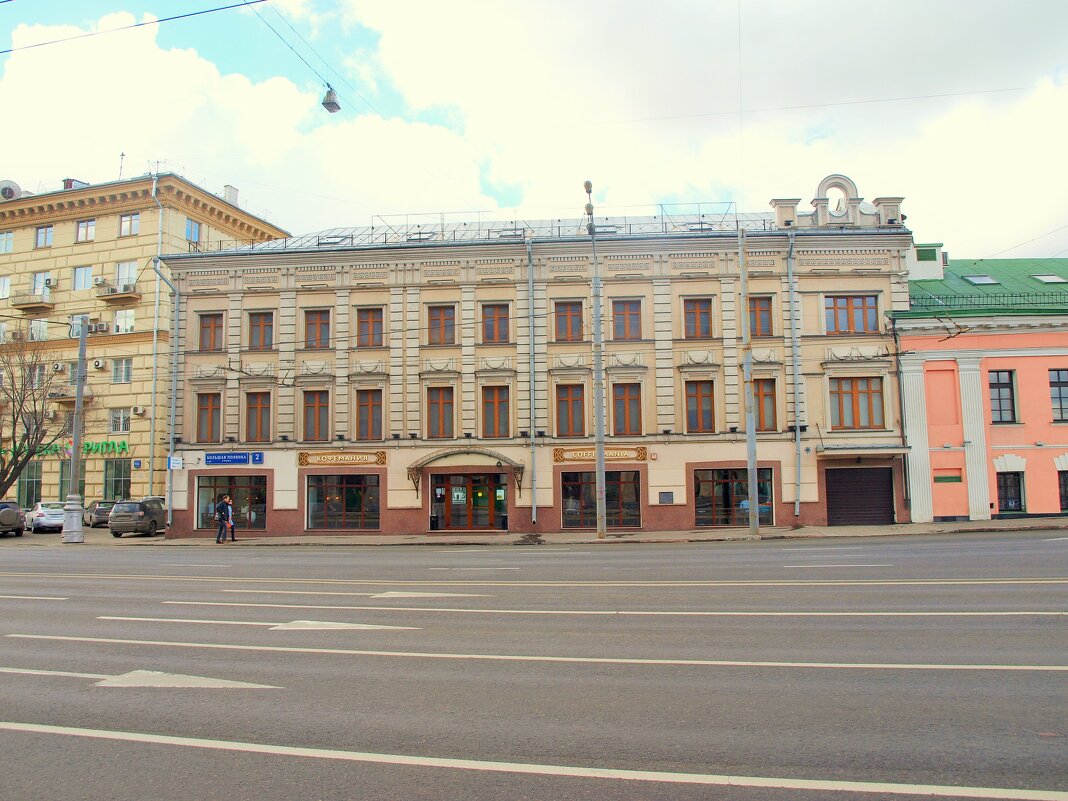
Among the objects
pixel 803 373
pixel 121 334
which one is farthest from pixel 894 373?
pixel 121 334

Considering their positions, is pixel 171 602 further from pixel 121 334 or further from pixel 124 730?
pixel 121 334

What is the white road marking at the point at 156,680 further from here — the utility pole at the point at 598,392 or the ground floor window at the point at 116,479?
the ground floor window at the point at 116,479

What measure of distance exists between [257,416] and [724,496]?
19058 millimetres

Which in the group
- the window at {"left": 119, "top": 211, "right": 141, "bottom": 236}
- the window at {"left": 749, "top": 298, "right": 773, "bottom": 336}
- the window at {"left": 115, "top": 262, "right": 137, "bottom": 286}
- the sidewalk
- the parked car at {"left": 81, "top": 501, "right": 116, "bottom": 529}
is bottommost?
the sidewalk

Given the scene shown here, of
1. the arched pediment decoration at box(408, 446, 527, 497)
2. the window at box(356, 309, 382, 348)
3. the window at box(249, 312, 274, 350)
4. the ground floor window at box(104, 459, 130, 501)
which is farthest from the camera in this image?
the ground floor window at box(104, 459, 130, 501)

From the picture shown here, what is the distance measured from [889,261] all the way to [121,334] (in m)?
38.2

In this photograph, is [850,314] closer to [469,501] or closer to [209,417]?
[469,501]

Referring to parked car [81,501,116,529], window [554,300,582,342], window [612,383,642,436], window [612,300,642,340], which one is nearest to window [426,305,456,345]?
window [554,300,582,342]

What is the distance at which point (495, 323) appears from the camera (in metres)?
31.6

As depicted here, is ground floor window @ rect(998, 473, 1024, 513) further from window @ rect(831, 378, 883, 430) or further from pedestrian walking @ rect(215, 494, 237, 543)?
pedestrian walking @ rect(215, 494, 237, 543)

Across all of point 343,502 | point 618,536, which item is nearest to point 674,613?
point 618,536

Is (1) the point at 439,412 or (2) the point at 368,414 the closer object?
(1) the point at 439,412

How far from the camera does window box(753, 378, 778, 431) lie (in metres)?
30.4

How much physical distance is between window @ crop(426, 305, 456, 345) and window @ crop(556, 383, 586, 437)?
16.0ft
